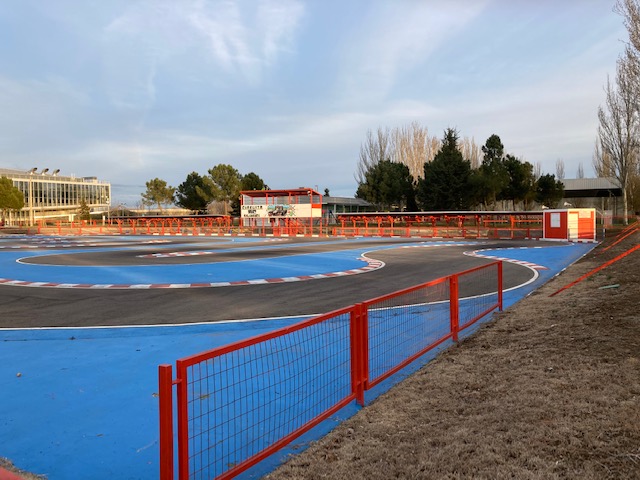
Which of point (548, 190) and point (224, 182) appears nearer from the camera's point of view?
point (548, 190)

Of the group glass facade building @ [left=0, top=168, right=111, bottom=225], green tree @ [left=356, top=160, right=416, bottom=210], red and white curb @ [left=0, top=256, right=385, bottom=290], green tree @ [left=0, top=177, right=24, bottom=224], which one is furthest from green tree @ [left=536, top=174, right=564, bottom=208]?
glass facade building @ [left=0, top=168, right=111, bottom=225]

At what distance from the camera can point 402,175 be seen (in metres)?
62.6

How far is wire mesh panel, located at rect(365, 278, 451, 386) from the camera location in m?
6.06

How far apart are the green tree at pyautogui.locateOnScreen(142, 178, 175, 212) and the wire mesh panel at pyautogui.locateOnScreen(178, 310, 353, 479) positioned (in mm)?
83294

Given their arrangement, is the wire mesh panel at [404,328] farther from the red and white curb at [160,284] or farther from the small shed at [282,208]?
the small shed at [282,208]

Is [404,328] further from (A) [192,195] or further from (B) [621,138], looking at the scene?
(A) [192,195]

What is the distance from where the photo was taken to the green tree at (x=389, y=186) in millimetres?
61062

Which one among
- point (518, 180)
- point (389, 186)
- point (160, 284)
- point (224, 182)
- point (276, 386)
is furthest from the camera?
point (224, 182)

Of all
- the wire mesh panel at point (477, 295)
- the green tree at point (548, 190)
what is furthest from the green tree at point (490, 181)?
the wire mesh panel at point (477, 295)

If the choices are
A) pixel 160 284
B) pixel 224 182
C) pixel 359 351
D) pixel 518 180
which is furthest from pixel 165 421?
pixel 224 182

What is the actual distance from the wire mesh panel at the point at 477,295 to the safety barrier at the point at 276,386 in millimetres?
324

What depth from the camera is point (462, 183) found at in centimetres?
5462

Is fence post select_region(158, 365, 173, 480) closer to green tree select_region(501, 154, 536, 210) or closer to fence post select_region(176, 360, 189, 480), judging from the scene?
fence post select_region(176, 360, 189, 480)

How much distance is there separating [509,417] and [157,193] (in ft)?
285
